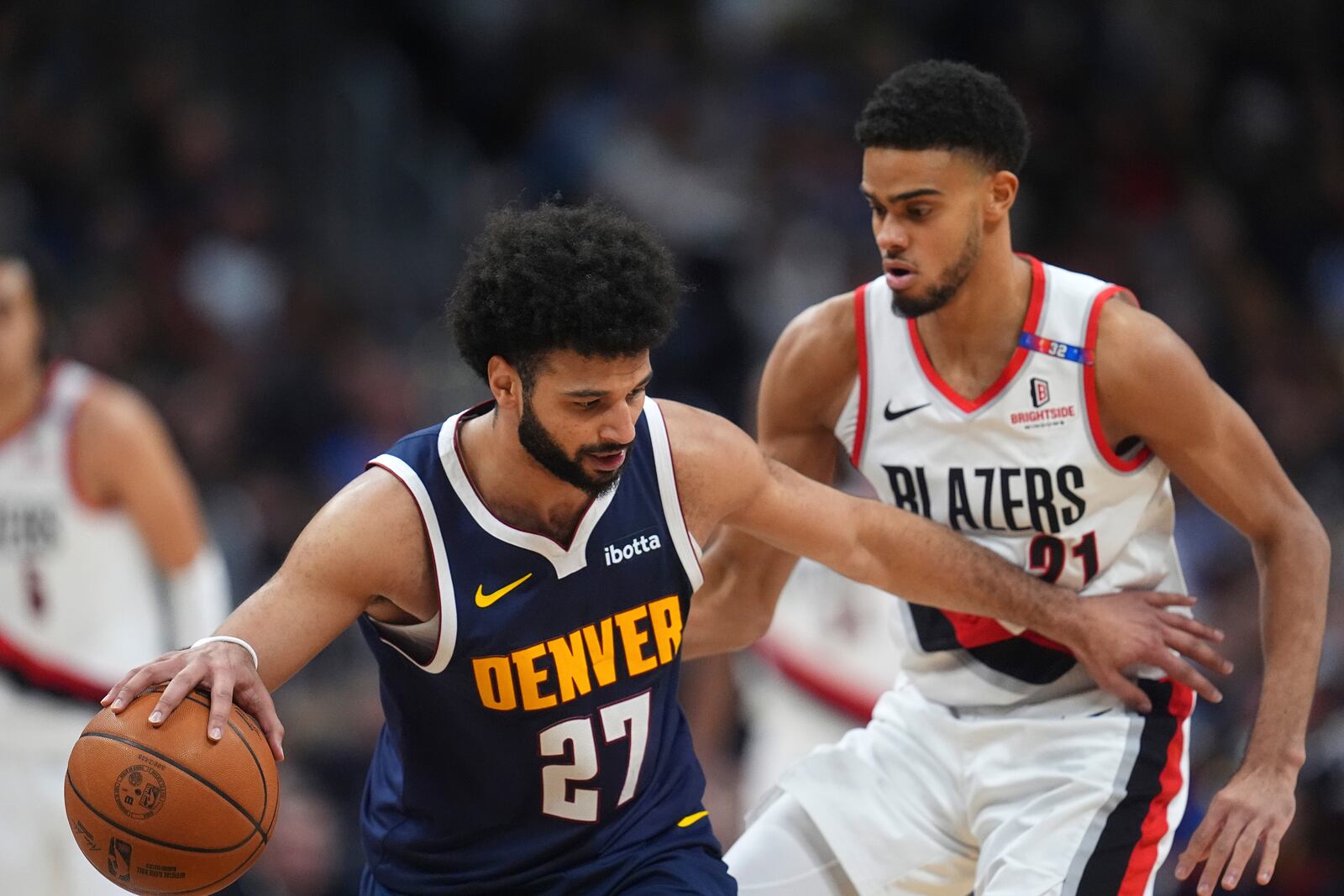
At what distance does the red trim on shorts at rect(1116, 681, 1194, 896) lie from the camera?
4.10 meters

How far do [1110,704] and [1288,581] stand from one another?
20.3 inches

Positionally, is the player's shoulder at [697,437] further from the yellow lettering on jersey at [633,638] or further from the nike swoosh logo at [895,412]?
the nike swoosh logo at [895,412]

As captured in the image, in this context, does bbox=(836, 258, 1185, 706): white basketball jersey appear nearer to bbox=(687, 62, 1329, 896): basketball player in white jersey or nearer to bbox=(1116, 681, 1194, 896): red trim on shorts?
bbox=(687, 62, 1329, 896): basketball player in white jersey

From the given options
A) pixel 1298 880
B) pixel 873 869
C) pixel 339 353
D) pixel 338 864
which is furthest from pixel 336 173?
pixel 873 869

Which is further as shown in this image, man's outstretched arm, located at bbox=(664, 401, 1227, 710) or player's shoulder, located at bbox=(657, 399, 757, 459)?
man's outstretched arm, located at bbox=(664, 401, 1227, 710)

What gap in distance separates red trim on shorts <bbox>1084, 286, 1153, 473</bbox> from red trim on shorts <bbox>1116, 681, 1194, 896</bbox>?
0.56m

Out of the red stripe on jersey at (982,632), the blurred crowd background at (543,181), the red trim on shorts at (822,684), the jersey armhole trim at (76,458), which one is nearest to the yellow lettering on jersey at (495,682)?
the red stripe on jersey at (982,632)

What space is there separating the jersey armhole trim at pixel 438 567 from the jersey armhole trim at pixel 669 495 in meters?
0.53

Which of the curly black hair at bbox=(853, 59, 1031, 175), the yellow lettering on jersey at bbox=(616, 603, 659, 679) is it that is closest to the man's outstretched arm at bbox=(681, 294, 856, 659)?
the curly black hair at bbox=(853, 59, 1031, 175)

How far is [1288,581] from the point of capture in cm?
416

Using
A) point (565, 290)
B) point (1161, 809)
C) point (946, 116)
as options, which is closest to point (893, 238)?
point (946, 116)

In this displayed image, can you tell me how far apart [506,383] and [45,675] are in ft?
9.07

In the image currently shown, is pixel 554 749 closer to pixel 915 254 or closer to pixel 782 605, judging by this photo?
pixel 915 254

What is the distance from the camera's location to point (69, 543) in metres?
5.76
